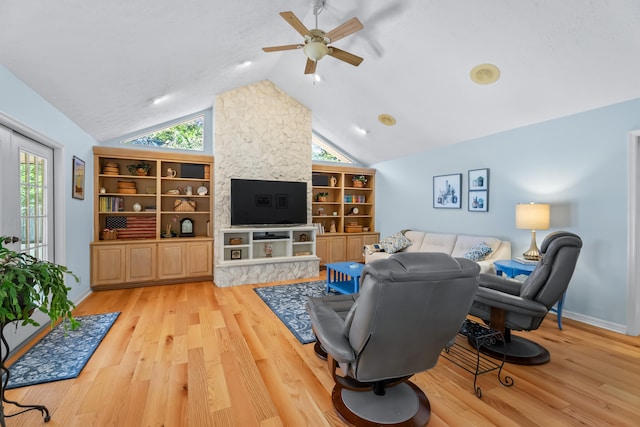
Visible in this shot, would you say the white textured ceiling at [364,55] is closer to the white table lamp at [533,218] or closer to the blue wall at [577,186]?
the blue wall at [577,186]

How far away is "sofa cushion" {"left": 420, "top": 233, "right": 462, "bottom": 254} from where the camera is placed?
200 inches

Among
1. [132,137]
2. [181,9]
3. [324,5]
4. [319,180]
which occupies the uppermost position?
[324,5]

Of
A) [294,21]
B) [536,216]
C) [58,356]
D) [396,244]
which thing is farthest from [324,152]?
[58,356]

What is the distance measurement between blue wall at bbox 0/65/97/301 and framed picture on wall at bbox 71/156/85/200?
8 cm

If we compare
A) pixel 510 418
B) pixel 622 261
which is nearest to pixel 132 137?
pixel 510 418

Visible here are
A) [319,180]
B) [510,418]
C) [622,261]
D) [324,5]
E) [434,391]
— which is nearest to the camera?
[510,418]

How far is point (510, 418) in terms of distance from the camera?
1876mm

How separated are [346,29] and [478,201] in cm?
327

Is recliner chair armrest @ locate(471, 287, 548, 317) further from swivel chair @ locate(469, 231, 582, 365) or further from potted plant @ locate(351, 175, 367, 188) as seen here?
potted plant @ locate(351, 175, 367, 188)

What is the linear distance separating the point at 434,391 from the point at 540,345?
1.40m

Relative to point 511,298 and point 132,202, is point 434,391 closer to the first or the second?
point 511,298

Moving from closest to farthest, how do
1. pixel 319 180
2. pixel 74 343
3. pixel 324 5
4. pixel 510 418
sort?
pixel 510 418 → pixel 74 343 → pixel 324 5 → pixel 319 180

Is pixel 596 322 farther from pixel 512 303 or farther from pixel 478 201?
pixel 478 201

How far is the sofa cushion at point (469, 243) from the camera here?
4363 millimetres
